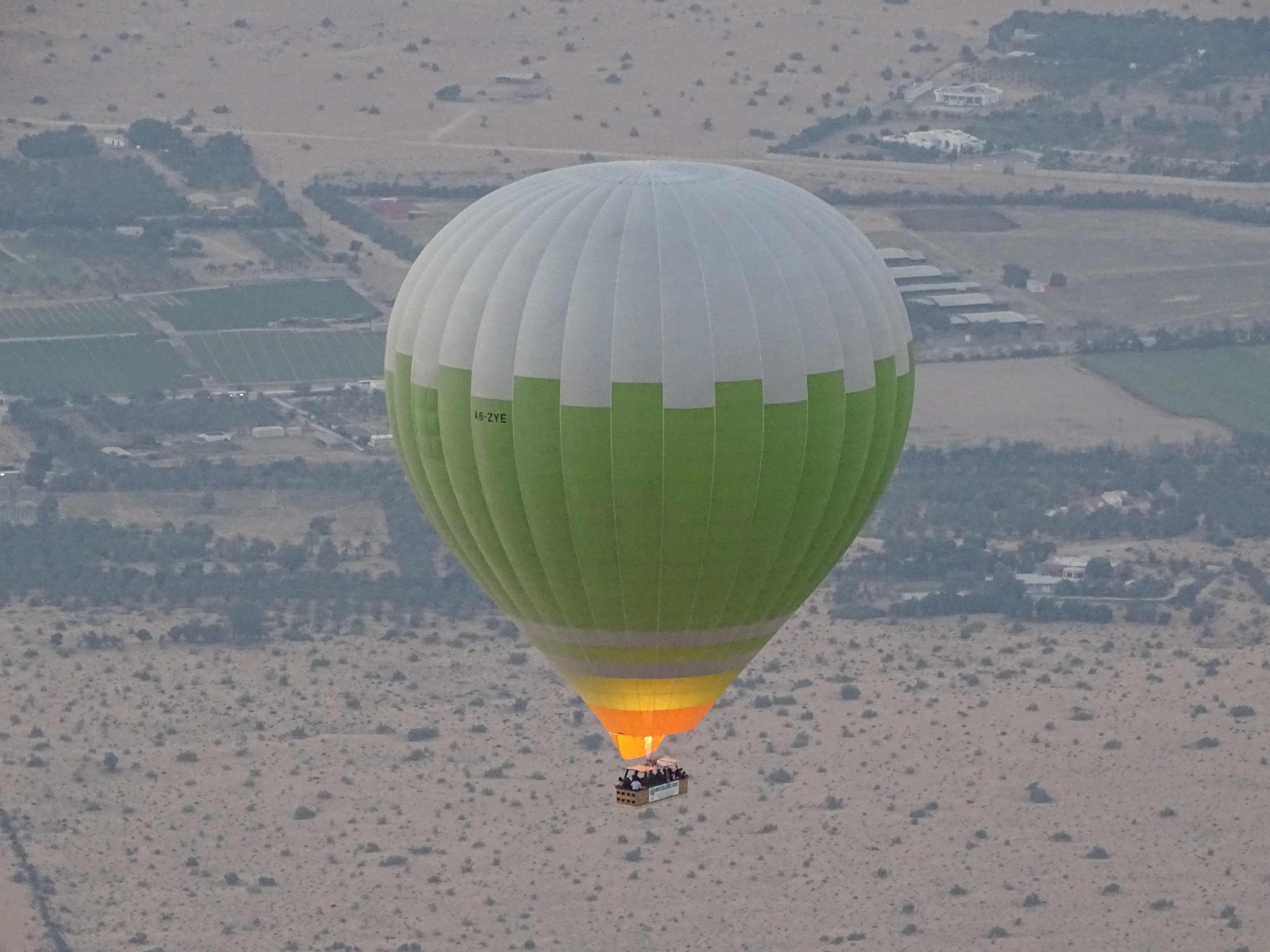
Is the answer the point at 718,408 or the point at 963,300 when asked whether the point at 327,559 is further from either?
the point at 718,408

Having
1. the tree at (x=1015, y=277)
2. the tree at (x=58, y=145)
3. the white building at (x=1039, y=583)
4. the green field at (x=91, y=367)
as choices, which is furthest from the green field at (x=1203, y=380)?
the tree at (x=58, y=145)

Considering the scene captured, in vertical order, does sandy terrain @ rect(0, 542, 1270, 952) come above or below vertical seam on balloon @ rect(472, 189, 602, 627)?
below

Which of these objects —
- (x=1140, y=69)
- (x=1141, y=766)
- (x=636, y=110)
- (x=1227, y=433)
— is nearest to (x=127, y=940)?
(x=1141, y=766)

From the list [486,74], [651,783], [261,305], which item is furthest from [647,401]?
[486,74]

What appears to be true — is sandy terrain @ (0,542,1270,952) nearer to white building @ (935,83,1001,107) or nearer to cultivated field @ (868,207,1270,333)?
cultivated field @ (868,207,1270,333)

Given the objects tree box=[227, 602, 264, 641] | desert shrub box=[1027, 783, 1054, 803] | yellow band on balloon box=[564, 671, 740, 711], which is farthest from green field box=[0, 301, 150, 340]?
yellow band on balloon box=[564, 671, 740, 711]

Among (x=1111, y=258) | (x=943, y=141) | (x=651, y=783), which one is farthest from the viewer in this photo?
(x=943, y=141)

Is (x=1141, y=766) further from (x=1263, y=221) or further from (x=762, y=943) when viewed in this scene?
(x=1263, y=221)
